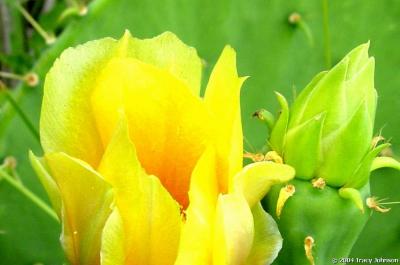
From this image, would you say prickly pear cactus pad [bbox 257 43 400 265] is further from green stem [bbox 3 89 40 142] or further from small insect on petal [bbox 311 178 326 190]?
green stem [bbox 3 89 40 142]

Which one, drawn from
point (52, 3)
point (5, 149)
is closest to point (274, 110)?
point (5, 149)

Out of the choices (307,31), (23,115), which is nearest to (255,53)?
(307,31)

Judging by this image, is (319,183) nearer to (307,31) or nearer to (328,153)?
(328,153)

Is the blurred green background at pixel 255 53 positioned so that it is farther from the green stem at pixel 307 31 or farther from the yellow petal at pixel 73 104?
the yellow petal at pixel 73 104

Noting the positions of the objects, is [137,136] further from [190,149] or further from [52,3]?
[52,3]

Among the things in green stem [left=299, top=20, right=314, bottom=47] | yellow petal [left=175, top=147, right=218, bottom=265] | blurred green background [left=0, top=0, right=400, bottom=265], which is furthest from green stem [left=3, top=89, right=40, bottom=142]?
yellow petal [left=175, top=147, right=218, bottom=265]

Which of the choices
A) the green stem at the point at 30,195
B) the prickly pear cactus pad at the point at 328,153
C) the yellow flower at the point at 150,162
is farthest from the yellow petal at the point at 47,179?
the green stem at the point at 30,195
